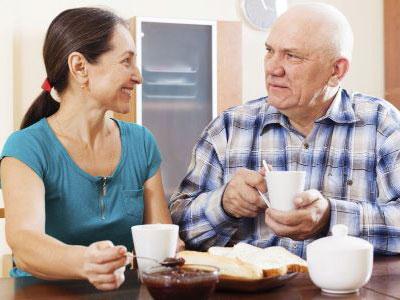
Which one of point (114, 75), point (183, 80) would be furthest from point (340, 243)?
point (183, 80)

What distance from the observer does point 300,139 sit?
2.00m

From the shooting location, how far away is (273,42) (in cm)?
200

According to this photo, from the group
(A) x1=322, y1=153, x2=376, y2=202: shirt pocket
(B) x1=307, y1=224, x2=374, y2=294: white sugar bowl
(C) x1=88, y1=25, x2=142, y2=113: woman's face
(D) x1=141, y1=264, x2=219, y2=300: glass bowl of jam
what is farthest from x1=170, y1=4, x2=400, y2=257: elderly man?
(D) x1=141, y1=264, x2=219, y2=300: glass bowl of jam

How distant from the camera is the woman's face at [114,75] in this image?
1803 millimetres

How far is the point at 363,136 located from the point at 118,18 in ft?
2.59

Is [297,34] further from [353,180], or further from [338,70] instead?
[353,180]

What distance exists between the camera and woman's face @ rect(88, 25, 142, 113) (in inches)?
71.0

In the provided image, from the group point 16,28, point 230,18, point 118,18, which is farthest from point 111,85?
point 230,18

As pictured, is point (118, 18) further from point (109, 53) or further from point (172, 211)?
point (172, 211)

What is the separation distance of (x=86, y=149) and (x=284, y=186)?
66cm

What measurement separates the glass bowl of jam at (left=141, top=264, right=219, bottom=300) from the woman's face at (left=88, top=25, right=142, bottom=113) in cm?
80

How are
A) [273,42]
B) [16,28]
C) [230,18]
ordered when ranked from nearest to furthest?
[273,42] → [16,28] → [230,18]

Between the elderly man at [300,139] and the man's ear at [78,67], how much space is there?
1.46ft

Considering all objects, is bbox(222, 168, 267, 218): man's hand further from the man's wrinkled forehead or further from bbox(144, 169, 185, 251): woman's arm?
the man's wrinkled forehead
